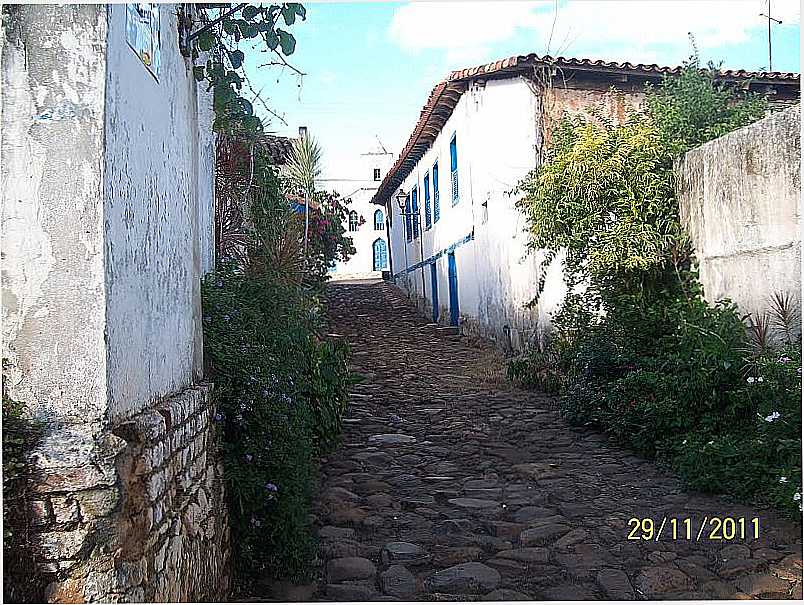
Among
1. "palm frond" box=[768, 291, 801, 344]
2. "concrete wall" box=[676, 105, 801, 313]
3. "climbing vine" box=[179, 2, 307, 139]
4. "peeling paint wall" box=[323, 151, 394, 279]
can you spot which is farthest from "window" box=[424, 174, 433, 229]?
"peeling paint wall" box=[323, 151, 394, 279]

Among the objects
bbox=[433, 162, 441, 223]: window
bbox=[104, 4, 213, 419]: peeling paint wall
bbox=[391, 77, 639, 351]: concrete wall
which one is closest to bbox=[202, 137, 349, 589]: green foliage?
bbox=[104, 4, 213, 419]: peeling paint wall

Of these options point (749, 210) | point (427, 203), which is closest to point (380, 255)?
point (427, 203)

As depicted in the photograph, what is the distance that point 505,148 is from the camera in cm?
1167

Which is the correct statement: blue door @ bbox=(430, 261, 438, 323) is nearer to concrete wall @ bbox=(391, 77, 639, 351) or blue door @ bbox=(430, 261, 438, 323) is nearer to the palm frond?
concrete wall @ bbox=(391, 77, 639, 351)

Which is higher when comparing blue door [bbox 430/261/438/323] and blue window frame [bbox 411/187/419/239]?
blue window frame [bbox 411/187/419/239]

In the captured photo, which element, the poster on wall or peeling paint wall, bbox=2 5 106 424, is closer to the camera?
peeling paint wall, bbox=2 5 106 424

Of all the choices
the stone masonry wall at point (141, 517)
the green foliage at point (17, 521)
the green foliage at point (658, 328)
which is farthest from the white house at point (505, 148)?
the green foliage at point (17, 521)

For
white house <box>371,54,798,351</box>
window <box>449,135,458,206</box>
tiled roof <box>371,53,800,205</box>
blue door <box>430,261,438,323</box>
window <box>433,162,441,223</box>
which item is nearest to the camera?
tiled roof <box>371,53,800,205</box>

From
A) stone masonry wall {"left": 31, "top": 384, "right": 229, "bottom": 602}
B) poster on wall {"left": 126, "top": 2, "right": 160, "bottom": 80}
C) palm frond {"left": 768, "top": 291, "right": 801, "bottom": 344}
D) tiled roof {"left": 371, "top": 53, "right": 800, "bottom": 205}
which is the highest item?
tiled roof {"left": 371, "top": 53, "right": 800, "bottom": 205}

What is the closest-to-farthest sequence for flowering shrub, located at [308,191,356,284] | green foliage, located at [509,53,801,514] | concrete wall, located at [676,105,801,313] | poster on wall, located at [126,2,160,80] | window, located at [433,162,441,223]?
1. poster on wall, located at [126,2,160,80]
2. green foliage, located at [509,53,801,514]
3. concrete wall, located at [676,105,801,313]
4. flowering shrub, located at [308,191,356,284]
5. window, located at [433,162,441,223]

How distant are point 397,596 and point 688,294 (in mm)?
4894

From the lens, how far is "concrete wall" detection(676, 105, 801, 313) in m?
6.17

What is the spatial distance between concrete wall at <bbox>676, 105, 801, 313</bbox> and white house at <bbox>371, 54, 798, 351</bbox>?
246 cm

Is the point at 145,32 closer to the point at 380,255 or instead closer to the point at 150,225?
the point at 150,225
